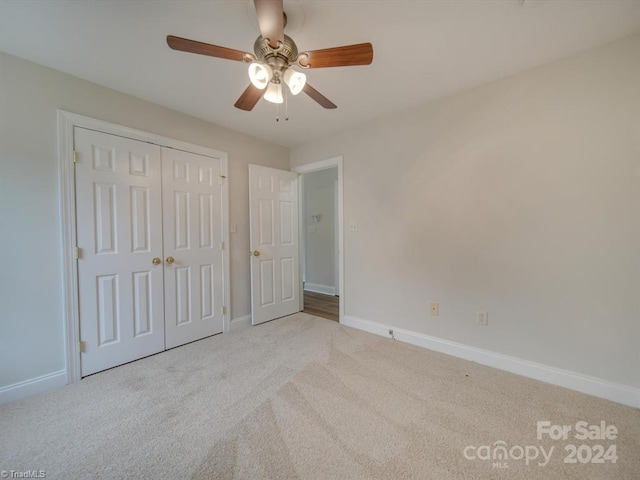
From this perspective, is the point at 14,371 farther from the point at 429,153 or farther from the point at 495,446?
the point at 429,153

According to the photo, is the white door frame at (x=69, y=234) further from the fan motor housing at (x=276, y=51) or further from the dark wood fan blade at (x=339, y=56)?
the dark wood fan blade at (x=339, y=56)

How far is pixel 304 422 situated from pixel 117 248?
2.13m

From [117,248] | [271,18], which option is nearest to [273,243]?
[117,248]

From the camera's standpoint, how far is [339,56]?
1.35 metres

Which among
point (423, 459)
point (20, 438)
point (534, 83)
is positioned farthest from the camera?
point (534, 83)

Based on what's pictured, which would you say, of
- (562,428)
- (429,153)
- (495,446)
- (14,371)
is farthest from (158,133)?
(562,428)

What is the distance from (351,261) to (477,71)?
217cm

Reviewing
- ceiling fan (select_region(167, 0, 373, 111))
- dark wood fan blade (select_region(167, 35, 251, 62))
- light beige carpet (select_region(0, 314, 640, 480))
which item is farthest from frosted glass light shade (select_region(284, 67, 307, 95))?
light beige carpet (select_region(0, 314, 640, 480))

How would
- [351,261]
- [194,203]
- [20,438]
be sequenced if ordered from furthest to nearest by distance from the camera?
[351,261] → [194,203] → [20,438]

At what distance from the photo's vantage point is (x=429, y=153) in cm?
246

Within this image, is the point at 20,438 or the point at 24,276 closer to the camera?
the point at 20,438

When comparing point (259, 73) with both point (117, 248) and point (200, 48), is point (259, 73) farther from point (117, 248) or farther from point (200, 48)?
point (117, 248)

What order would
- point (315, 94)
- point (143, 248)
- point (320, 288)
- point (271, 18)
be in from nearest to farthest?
point (271, 18)
point (315, 94)
point (143, 248)
point (320, 288)

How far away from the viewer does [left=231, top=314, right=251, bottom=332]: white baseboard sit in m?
3.04
